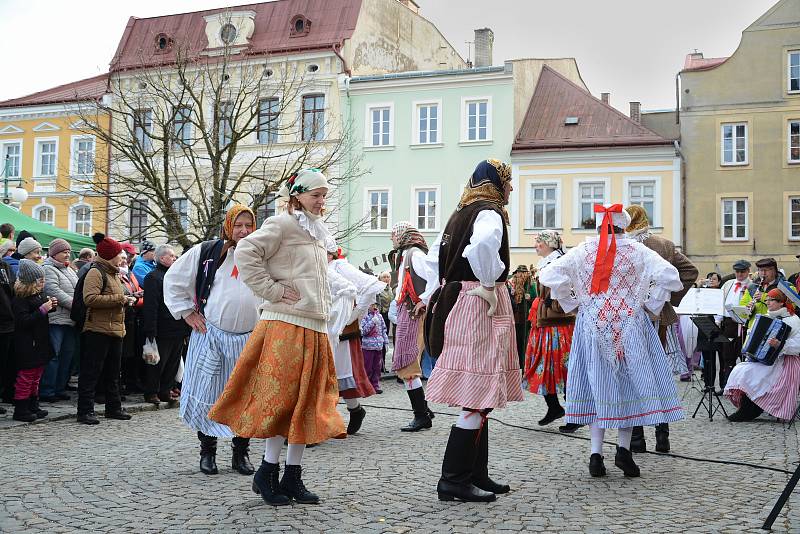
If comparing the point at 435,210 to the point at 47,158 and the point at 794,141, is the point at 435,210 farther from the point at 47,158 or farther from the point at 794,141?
the point at 47,158

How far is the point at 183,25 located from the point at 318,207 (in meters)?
36.0

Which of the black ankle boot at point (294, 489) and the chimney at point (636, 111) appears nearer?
the black ankle boot at point (294, 489)

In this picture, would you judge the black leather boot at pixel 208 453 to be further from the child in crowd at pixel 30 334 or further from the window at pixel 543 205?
the window at pixel 543 205

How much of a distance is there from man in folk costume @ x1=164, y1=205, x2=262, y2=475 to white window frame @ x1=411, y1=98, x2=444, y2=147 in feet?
93.1

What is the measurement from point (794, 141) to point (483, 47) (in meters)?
13.9

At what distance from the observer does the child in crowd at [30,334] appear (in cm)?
948

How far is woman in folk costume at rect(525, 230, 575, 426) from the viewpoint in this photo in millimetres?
8844

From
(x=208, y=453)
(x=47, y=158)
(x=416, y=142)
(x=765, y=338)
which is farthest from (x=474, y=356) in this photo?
(x=47, y=158)

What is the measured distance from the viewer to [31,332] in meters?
9.76

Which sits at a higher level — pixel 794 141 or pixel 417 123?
pixel 417 123

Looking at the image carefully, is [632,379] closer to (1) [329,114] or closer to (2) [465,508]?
(2) [465,508]

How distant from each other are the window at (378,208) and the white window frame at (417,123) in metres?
2.32

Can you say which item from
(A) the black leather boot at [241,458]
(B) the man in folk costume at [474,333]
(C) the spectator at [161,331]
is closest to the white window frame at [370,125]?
(C) the spectator at [161,331]

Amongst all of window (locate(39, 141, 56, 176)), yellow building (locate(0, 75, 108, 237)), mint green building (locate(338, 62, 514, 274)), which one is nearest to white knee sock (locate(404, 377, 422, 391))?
mint green building (locate(338, 62, 514, 274))
